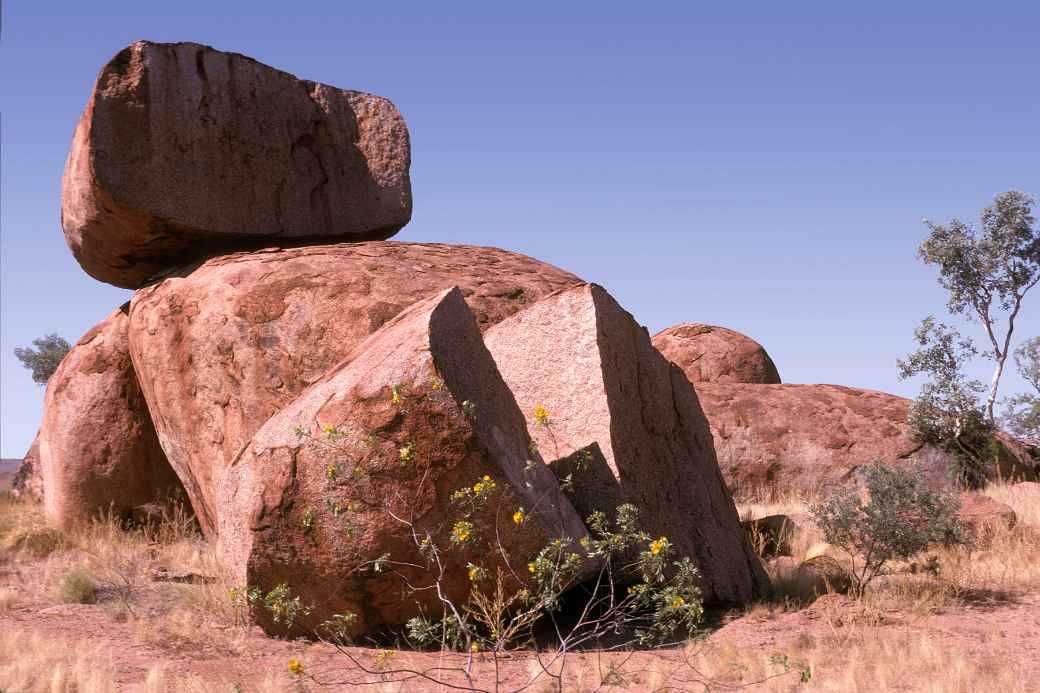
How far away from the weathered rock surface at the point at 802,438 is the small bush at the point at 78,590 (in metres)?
7.73

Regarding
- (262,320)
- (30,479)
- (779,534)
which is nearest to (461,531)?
(262,320)

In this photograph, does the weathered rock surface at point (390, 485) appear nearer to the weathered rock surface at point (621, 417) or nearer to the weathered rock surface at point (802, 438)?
the weathered rock surface at point (621, 417)

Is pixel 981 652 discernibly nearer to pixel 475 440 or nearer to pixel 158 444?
pixel 475 440

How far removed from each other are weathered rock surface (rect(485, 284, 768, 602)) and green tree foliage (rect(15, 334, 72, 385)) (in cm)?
2931

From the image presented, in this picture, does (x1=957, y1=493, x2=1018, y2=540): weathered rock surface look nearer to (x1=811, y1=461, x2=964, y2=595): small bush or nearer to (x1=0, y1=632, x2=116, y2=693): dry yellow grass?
(x1=811, y1=461, x2=964, y2=595): small bush

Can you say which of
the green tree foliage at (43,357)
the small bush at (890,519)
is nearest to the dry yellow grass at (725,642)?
the small bush at (890,519)

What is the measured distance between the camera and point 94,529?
9.97 meters

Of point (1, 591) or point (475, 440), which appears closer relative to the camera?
point (475, 440)

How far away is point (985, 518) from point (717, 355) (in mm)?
6413

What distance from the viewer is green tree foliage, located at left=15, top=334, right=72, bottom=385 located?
3269cm

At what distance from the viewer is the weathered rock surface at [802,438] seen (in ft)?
41.7

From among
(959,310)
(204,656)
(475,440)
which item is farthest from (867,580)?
(959,310)

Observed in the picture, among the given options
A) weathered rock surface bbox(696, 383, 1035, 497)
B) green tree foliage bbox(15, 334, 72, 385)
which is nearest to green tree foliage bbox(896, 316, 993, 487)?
weathered rock surface bbox(696, 383, 1035, 497)

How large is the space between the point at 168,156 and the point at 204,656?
5.57 m
